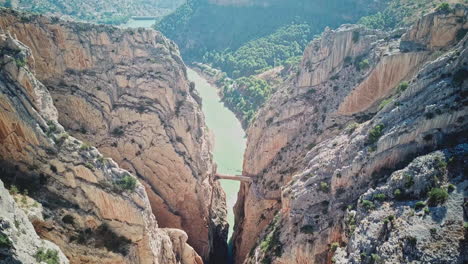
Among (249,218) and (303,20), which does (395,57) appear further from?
(303,20)

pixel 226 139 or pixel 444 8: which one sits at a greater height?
pixel 226 139

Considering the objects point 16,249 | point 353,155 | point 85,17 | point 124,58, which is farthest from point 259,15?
point 16,249

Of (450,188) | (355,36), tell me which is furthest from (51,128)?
(355,36)

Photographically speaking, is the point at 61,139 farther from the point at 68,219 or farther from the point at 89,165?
the point at 68,219

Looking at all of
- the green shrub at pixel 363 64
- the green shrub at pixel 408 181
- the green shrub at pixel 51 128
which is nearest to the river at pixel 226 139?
the green shrub at pixel 363 64

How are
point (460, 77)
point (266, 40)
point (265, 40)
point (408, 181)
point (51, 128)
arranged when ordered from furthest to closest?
1. point (265, 40)
2. point (266, 40)
3. point (51, 128)
4. point (460, 77)
5. point (408, 181)

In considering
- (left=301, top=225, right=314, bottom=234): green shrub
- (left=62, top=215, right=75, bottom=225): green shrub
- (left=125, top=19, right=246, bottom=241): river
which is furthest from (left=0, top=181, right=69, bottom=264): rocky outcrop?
(left=125, top=19, right=246, bottom=241): river

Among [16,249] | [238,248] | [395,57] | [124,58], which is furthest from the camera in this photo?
[238,248]
